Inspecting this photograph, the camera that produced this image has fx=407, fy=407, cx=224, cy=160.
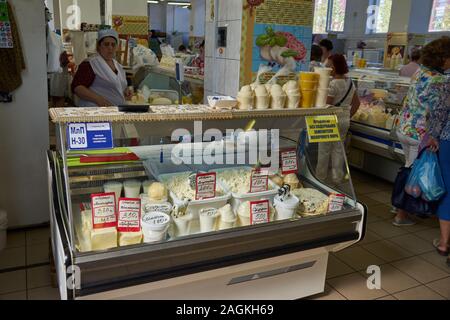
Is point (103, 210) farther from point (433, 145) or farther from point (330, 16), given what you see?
point (330, 16)

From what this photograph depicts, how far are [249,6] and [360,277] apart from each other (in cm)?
243

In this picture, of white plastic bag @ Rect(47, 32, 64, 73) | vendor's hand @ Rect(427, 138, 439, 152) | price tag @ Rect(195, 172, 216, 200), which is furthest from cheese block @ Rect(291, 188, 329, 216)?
white plastic bag @ Rect(47, 32, 64, 73)

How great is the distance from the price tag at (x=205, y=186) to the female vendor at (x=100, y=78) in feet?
5.83

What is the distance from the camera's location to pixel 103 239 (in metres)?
2.10

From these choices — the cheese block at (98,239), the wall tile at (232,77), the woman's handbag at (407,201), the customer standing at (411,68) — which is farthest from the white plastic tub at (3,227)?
the customer standing at (411,68)

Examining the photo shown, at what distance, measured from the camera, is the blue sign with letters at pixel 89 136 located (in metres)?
2.05

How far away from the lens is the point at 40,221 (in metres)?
4.07

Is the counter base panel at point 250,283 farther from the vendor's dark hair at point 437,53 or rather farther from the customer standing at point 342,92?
the vendor's dark hair at point 437,53

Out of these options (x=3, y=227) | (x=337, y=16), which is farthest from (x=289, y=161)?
(x=337, y=16)

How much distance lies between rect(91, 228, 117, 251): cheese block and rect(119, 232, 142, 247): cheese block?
0.04 m

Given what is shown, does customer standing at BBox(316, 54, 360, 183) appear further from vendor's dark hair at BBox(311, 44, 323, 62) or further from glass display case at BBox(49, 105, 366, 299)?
glass display case at BBox(49, 105, 366, 299)

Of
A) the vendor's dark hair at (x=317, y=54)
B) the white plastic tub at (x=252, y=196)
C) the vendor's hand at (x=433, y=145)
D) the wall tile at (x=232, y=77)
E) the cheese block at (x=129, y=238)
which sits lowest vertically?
the cheese block at (x=129, y=238)

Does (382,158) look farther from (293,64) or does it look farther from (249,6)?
(249,6)

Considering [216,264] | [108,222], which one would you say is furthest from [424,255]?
[108,222]
